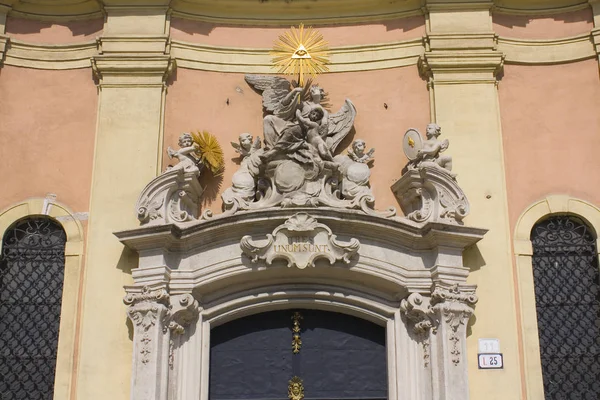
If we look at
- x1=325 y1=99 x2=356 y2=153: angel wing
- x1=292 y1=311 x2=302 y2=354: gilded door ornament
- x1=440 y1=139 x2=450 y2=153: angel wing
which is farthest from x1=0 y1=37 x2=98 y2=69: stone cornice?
x1=440 y1=139 x2=450 y2=153: angel wing

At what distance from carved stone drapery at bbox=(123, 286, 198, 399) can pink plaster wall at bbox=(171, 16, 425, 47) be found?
A: 9.61 feet

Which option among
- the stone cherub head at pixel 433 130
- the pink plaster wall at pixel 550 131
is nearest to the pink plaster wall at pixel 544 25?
the pink plaster wall at pixel 550 131

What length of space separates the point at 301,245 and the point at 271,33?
2619 millimetres

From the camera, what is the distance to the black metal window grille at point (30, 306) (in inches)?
353

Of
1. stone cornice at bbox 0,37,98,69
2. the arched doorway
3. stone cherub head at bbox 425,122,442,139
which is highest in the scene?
stone cornice at bbox 0,37,98,69

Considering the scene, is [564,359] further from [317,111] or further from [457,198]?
[317,111]

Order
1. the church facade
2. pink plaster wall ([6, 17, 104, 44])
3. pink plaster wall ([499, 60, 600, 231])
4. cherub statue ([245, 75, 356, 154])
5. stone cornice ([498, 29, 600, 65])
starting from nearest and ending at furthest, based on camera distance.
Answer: the church facade → pink plaster wall ([499, 60, 600, 231]) → cherub statue ([245, 75, 356, 154]) → stone cornice ([498, 29, 600, 65]) → pink plaster wall ([6, 17, 104, 44])

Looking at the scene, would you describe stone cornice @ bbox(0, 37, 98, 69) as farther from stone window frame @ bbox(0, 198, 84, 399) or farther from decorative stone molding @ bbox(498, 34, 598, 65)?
decorative stone molding @ bbox(498, 34, 598, 65)

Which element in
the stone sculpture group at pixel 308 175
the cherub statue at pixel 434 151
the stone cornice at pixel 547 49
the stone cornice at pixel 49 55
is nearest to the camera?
the stone sculpture group at pixel 308 175

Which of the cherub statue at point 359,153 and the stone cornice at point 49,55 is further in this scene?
the stone cornice at point 49,55

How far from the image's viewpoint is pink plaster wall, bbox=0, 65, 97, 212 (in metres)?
9.49

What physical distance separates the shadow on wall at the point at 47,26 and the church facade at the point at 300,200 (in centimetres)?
3

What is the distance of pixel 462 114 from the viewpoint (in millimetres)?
9594

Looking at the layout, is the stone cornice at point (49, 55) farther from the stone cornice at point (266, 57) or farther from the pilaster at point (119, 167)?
the stone cornice at point (266, 57)
